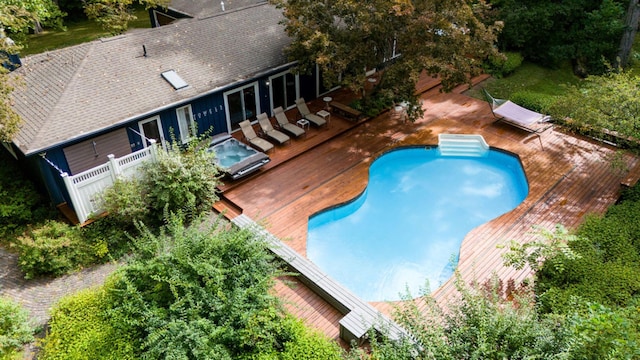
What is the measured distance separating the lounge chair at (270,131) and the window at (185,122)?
243 cm

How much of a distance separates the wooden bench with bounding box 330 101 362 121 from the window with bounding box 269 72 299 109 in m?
1.62

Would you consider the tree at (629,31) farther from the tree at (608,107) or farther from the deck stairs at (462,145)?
the deck stairs at (462,145)

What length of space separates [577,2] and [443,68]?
10.7m

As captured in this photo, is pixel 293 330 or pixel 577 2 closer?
pixel 293 330

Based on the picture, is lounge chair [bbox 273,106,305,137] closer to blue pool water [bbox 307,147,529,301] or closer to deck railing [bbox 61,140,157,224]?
blue pool water [bbox 307,147,529,301]

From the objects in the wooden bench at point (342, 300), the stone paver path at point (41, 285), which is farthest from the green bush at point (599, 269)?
the stone paver path at point (41, 285)

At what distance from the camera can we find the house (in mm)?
11977

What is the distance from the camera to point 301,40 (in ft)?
48.0

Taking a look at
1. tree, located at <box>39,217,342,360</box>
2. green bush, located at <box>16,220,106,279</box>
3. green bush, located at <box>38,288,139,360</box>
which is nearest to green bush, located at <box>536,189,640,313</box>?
tree, located at <box>39,217,342,360</box>

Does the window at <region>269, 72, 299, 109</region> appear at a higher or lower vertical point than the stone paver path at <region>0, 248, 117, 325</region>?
higher

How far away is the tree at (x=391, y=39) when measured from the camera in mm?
13828

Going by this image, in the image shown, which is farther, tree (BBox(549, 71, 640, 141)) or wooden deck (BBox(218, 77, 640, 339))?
tree (BBox(549, 71, 640, 141))

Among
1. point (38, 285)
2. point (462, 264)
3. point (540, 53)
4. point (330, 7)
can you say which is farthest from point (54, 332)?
point (540, 53)

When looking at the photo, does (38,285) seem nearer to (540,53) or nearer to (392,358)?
(392,358)
